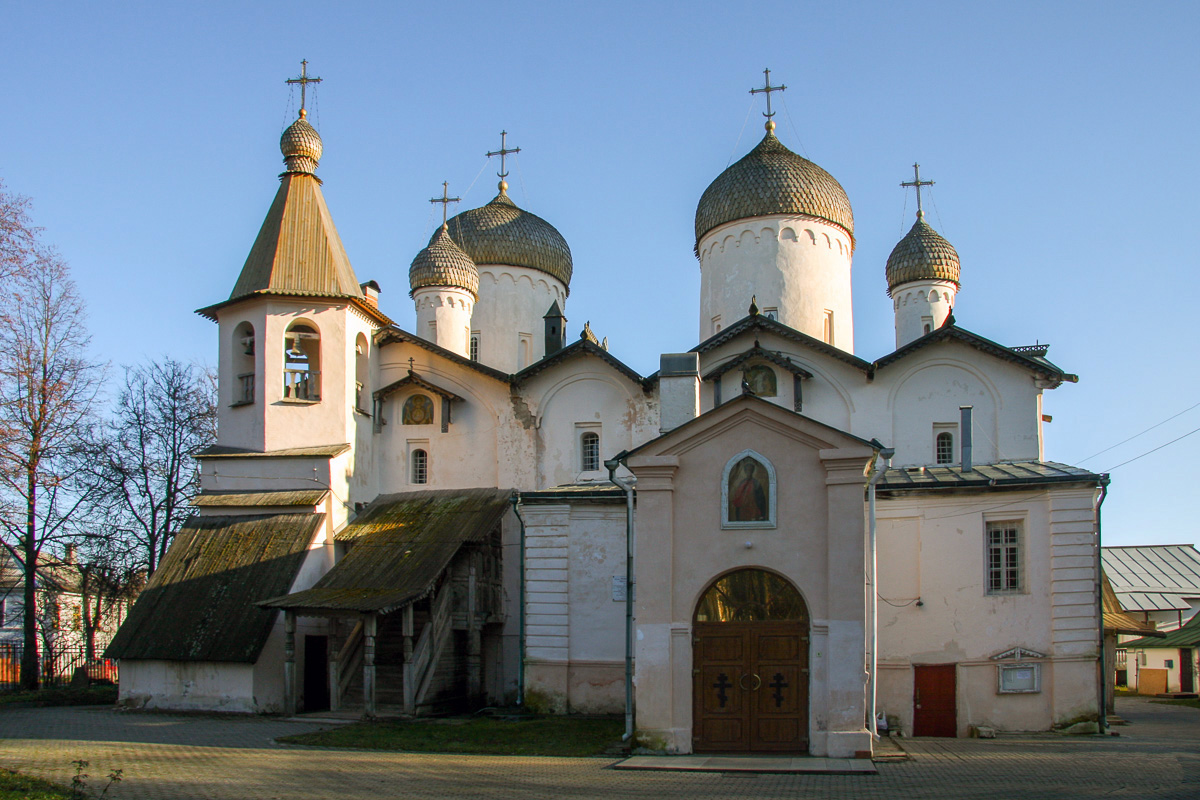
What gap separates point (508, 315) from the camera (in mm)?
28328

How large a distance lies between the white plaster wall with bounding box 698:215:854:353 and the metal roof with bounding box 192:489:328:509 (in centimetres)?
979

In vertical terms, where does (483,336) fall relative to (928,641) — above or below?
above

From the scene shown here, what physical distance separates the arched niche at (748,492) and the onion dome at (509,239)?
616 inches

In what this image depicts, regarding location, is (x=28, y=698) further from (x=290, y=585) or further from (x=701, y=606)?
(x=701, y=606)

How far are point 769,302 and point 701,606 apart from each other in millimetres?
11792

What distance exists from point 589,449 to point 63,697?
11.4m

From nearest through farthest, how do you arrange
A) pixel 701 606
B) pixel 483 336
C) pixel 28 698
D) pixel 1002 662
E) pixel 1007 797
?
pixel 1007 797 → pixel 701 606 → pixel 1002 662 → pixel 28 698 → pixel 483 336

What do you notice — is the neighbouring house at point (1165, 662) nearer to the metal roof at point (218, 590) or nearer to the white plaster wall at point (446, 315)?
the white plaster wall at point (446, 315)

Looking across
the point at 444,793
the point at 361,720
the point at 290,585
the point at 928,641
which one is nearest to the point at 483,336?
the point at 290,585

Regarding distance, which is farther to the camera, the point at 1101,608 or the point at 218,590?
the point at 218,590

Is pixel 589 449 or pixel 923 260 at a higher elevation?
pixel 923 260

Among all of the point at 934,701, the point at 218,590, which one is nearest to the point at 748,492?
the point at 934,701

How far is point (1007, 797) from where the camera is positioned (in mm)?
10711

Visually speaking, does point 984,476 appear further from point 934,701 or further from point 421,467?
point 421,467
